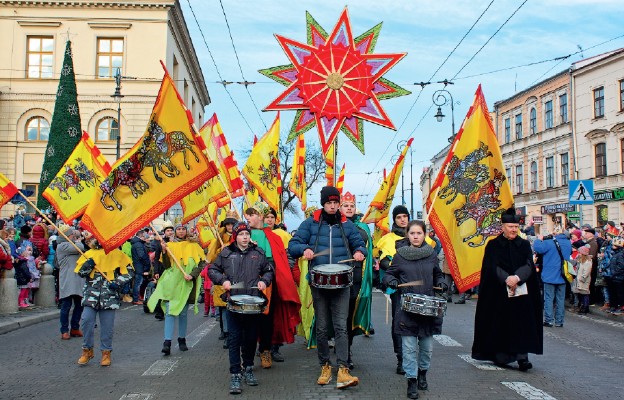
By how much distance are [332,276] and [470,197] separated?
11.5ft

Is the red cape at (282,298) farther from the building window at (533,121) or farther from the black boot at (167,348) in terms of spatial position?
the building window at (533,121)

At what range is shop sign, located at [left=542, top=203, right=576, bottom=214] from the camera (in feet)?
146

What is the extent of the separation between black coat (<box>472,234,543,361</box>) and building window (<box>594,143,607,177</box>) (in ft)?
115

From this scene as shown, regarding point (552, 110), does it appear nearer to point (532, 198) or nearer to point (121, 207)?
point (532, 198)

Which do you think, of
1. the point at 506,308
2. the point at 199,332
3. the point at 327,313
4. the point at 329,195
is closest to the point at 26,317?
the point at 199,332

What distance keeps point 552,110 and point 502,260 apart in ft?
135

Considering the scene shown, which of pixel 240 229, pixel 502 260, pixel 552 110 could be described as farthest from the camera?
pixel 552 110

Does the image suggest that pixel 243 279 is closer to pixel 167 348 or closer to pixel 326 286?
pixel 326 286

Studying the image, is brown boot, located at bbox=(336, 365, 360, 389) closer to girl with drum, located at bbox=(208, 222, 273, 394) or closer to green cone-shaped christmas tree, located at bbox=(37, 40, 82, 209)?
girl with drum, located at bbox=(208, 222, 273, 394)

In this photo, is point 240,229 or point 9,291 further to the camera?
point 9,291

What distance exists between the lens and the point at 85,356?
899 cm

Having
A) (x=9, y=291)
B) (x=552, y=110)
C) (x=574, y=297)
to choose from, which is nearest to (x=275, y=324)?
(x=9, y=291)

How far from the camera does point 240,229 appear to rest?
7758 mm

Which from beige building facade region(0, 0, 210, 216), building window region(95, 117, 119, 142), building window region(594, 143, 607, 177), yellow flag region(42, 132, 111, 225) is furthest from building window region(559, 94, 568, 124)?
yellow flag region(42, 132, 111, 225)
